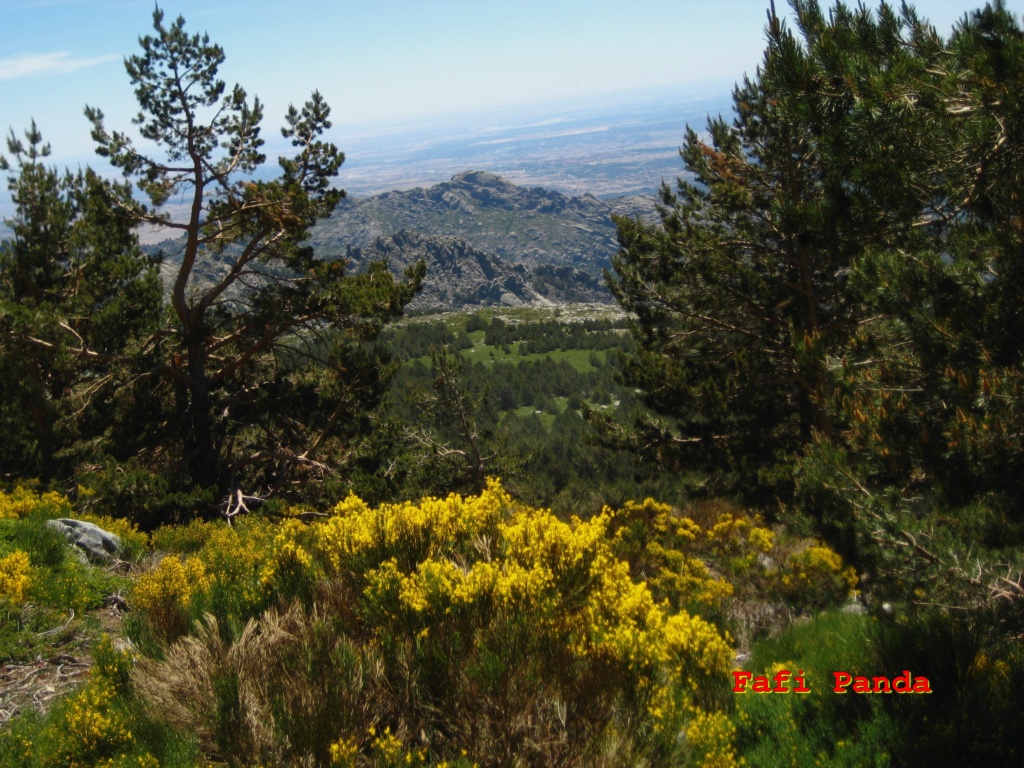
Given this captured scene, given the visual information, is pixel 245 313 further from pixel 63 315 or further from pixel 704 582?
pixel 704 582

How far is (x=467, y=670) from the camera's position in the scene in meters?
2.72

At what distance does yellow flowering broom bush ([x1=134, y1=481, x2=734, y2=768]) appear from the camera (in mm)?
2613

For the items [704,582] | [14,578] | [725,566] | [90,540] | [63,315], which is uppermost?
[63,315]

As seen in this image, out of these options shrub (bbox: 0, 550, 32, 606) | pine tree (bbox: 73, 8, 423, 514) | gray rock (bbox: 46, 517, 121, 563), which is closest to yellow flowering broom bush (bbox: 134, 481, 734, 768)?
shrub (bbox: 0, 550, 32, 606)

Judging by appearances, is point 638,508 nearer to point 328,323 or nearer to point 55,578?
point 55,578

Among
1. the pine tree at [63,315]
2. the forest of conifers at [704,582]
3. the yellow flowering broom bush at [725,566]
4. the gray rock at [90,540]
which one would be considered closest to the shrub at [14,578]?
the forest of conifers at [704,582]

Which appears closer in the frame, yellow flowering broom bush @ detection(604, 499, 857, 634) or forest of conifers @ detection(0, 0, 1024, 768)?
forest of conifers @ detection(0, 0, 1024, 768)

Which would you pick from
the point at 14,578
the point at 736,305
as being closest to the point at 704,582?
the point at 14,578

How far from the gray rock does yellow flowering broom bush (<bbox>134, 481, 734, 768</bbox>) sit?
3.47 metres

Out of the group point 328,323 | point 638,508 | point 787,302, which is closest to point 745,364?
point 787,302

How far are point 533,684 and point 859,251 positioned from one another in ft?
16.5

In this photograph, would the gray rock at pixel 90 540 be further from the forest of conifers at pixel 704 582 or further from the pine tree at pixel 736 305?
the pine tree at pixel 736 305

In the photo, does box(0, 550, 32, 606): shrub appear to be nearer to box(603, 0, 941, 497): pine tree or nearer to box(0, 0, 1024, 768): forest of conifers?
box(0, 0, 1024, 768): forest of conifers

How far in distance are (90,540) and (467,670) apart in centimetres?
530
